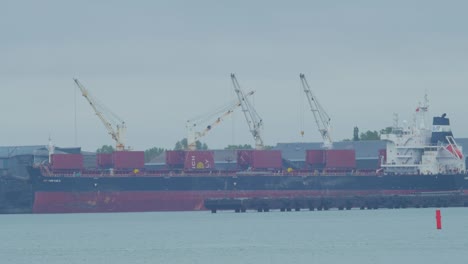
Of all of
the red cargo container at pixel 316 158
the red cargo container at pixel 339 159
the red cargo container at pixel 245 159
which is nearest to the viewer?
the red cargo container at pixel 245 159

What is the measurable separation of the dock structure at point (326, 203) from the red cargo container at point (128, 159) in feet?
43.1

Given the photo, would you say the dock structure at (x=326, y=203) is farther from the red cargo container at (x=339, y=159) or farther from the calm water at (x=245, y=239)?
the red cargo container at (x=339, y=159)

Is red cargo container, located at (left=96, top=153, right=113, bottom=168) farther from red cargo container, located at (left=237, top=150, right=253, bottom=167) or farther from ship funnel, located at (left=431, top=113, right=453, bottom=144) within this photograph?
ship funnel, located at (left=431, top=113, right=453, bottom=144)

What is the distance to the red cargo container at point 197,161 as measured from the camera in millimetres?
131250

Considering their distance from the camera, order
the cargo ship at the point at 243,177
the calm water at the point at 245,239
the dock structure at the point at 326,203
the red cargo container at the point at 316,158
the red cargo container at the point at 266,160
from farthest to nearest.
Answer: the red cargo container at the point at 316,158
the red cargo container at the point at 266,160
the cargo ship at the point at 243,177
the dock structure at the point at 326,203
the calm water at the point at 245,239

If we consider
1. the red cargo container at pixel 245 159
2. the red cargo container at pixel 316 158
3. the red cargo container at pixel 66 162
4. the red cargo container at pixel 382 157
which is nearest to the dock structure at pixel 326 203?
the red cargo container at pixel 245 159

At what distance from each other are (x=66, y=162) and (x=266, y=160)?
16952 mm

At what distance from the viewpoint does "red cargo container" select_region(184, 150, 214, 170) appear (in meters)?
131

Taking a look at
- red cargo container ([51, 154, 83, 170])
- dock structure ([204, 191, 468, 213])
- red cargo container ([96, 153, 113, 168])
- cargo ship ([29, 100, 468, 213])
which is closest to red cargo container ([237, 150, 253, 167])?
cargo ship ([29, 100, 468, 213])

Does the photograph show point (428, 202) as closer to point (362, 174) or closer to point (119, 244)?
point (362, 174)

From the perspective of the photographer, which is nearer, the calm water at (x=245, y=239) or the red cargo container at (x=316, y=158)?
the calm water at (x=245, y=239)

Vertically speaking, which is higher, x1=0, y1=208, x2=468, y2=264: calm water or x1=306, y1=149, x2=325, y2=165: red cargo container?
x1=306, y1=149, x2=325, y2=165: red cargo container

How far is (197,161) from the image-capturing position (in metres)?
132

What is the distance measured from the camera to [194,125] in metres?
142
